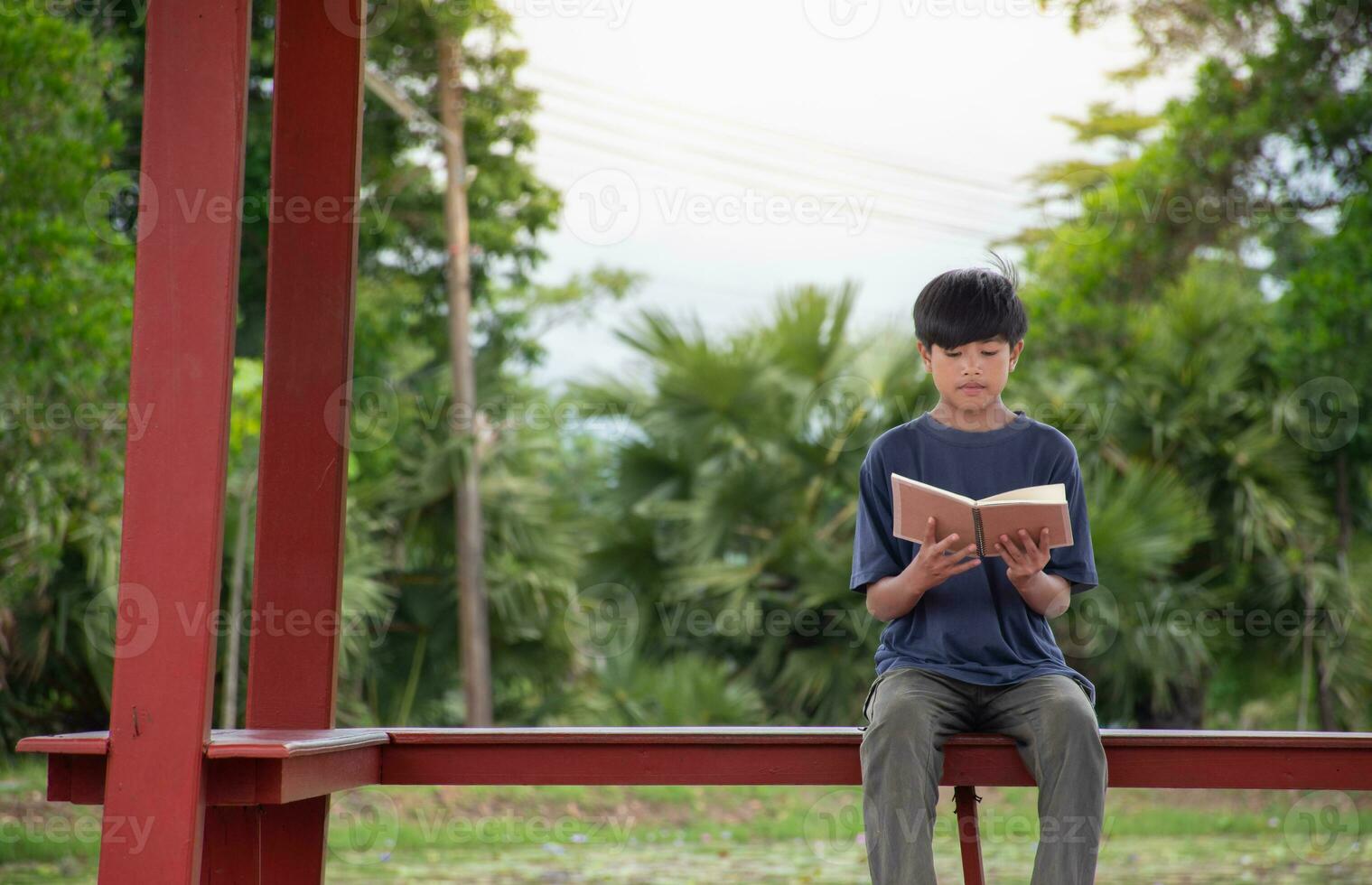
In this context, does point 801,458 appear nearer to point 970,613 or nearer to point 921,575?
point 970,613

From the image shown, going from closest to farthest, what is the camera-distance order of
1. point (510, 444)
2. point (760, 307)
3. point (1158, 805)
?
point (1158, 805) < point (760, 307) < point (510, 444)

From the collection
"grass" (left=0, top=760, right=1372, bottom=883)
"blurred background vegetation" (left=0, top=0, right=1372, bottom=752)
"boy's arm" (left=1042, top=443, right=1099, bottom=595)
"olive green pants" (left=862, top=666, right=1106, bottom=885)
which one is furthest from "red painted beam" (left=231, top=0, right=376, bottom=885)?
"blurred background vegetation" (left=0, top=0, right=1372, bottom=752)

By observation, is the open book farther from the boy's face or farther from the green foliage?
the green foliage

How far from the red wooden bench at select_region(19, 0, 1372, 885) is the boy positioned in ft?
0.51

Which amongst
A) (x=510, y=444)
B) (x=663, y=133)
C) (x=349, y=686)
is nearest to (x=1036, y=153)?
(x=663, y=133)

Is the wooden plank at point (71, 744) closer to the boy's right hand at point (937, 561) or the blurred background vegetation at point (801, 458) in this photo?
the boy's right hand at point (937, 561)

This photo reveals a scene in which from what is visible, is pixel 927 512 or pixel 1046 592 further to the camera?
pixel 1046 592

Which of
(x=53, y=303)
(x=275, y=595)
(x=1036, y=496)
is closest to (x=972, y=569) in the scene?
(x=1036, y=496)

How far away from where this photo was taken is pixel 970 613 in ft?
8.47

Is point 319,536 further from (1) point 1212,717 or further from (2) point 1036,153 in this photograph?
(2) point 1036,153

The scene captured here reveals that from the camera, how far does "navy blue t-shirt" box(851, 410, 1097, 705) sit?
2.56 meters

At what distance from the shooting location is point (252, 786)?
2.19 m

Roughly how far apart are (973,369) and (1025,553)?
420 millimetres

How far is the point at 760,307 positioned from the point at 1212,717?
262 inches
